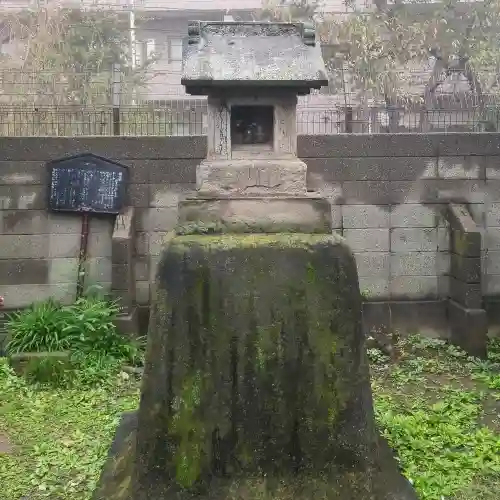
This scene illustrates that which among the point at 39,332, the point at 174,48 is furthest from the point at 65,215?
the point at 174,48

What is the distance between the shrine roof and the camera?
393 centimetres

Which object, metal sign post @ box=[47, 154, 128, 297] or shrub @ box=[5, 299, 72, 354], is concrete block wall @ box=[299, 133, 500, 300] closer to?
metal sign post @ box=[47, 154, 128, 297]

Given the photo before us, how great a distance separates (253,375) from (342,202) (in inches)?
193

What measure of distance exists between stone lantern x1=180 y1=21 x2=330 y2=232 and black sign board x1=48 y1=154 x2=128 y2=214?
3.96m

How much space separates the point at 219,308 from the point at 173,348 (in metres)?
0.39

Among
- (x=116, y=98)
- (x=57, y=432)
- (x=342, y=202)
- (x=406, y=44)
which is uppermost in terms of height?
(x=406, y=44)

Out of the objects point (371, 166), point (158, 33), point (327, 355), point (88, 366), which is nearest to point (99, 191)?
point (88, 366)

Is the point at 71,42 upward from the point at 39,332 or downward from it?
upward

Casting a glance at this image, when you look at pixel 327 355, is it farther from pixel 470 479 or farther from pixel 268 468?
pixel 470 479

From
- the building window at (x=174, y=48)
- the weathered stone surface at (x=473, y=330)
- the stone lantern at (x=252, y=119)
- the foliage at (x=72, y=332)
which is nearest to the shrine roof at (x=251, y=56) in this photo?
the stone lantern at (x=252, y=119)

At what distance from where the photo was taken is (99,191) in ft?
26.0

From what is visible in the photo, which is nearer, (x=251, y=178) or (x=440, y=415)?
(x=251, y=178)

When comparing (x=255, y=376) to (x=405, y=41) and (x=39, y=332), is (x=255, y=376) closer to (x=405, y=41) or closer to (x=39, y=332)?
(x=39, y=332)

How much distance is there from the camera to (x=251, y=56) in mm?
4121
